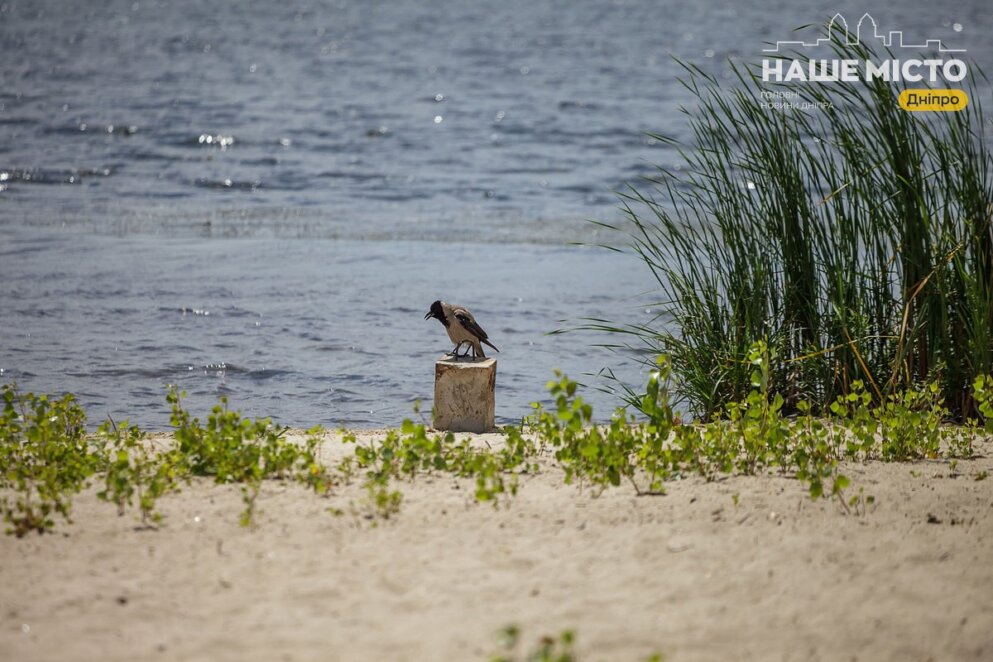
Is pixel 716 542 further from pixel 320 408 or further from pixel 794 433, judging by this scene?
pixel 320 408

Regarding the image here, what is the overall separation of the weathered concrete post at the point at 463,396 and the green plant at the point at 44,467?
1535mm

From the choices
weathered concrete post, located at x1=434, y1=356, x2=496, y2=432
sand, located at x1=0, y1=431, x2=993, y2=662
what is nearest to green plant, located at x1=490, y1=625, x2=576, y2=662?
sand, located at x1=0, y1=431, x2=993, y2=662

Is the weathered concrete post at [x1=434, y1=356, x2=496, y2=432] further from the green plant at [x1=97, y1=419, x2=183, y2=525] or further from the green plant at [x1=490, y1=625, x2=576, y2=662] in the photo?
the green plant at [x1=490, y1=625, x2=576, y2=662]

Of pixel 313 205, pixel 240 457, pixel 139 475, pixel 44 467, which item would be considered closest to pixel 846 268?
pixel 240 457

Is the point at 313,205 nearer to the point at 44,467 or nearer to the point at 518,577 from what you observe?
the point at 44,467

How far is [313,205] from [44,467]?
892cm

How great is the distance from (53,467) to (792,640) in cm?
263

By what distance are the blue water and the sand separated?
235 cm

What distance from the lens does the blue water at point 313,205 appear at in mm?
7062

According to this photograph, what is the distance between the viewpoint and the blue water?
7.06 m

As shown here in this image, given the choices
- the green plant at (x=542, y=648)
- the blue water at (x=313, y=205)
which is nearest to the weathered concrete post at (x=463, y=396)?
the blue water at (x=313, y=205)

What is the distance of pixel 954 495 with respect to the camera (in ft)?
13.0

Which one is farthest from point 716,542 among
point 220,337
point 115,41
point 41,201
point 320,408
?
point 115,41

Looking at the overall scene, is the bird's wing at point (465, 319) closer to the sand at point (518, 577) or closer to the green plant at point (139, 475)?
the sand at point (518, 577)
